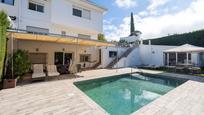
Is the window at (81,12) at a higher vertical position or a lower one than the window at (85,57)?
higher

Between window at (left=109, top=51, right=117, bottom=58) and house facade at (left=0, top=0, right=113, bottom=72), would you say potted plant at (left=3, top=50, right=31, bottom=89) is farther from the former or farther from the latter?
window at (left=109, top=51, right=117, bottom=58)

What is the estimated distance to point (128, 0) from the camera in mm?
18688

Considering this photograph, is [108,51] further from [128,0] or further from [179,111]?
[179,111]

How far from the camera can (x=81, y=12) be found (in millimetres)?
20141

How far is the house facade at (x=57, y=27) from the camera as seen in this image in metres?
14.8

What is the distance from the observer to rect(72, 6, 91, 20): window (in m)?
19.5

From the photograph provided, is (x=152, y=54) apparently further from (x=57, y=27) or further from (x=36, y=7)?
(x=36, y=7)

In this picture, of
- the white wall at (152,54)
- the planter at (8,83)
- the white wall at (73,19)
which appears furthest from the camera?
the white wall at (152,54)

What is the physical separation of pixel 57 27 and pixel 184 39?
79.3ft

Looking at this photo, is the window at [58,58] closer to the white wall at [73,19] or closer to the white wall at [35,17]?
the white wall at [35,17]

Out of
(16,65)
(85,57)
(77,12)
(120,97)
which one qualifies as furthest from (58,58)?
(120,97)

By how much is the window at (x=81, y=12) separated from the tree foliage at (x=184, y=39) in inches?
743

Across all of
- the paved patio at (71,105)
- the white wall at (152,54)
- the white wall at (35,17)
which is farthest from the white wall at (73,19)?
the paved patio at (71,105)

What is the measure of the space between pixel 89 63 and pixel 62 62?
5028 mm
